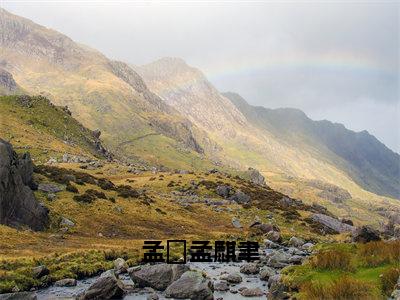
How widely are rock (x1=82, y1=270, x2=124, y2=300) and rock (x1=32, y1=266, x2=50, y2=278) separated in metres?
6.24

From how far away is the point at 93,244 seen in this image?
49.9m

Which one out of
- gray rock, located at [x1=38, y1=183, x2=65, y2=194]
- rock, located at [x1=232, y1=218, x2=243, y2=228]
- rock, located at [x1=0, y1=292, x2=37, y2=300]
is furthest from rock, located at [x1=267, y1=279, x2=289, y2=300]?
rock, located at [x1=232, y1=218, x2=243, y2=228]

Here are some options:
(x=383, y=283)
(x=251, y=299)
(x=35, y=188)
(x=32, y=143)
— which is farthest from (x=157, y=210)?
(x=32, y=143)

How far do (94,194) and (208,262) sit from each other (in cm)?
2788

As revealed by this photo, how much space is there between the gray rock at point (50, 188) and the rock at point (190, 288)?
127 feet

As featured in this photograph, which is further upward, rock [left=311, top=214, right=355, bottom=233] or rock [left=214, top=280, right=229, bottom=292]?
rock [left=214, top=280, right=229, bottom=292]

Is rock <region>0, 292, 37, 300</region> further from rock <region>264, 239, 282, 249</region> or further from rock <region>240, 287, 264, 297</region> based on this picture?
rock <region>264, 239, 282, 249</region>

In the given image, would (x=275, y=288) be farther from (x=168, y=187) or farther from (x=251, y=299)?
(x=168, y=187)

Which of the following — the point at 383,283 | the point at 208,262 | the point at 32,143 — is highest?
the point at 32,143

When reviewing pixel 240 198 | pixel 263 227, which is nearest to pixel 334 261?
pixel 263 227

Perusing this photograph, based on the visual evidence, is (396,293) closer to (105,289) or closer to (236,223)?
(105,289)

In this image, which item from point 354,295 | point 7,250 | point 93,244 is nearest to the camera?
point 354,295

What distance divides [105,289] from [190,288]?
6.07 m

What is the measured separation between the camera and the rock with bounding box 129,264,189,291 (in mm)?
35469
